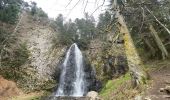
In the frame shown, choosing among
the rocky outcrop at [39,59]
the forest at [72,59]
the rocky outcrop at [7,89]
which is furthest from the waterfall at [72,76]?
the rocky outcrop at [7,89]

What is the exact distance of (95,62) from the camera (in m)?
32.3

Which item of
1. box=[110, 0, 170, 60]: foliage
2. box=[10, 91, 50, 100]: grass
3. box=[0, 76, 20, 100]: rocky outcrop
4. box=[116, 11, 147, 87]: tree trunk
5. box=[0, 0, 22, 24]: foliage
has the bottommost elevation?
box=[10, 91, 50, 100]: grass

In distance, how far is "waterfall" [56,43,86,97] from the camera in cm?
3072

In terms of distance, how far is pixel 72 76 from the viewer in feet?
107

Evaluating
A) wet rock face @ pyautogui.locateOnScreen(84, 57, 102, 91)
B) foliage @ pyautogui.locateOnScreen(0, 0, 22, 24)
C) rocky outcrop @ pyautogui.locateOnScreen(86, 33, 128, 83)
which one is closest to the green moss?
rocky outcrop @ pyautogui.locateOnScreen(86, 33, 128, 83)

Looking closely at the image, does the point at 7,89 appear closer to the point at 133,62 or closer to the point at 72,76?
the point at 72,76

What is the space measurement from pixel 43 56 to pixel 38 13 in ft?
93.9

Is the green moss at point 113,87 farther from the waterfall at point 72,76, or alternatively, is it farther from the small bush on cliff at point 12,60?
the small bush on cliff at point 12,60

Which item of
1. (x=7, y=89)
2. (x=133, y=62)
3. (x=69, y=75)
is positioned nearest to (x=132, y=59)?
(x=133, y=62)

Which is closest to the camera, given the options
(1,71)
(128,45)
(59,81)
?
(128,45)

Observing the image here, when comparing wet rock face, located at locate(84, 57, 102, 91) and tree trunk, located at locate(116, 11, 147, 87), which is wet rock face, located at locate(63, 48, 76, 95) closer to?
wet rock face, located at locate(84, 57, 102, 91)

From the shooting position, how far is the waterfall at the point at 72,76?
3072 cm

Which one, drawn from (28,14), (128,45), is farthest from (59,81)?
(28,14)

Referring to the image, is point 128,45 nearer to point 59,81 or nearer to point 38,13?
point 59,81
